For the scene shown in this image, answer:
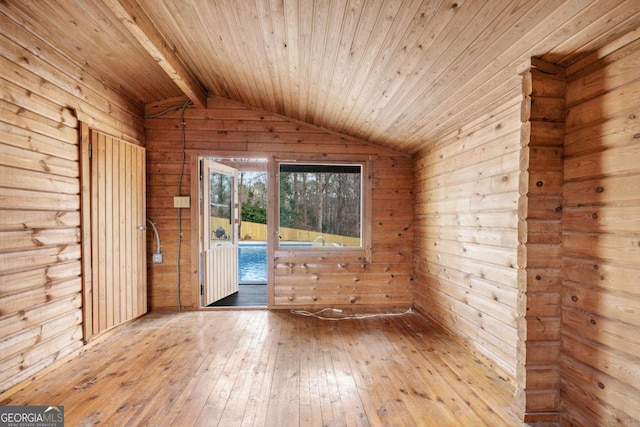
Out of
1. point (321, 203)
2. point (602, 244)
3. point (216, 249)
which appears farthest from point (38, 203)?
point (602, 244)

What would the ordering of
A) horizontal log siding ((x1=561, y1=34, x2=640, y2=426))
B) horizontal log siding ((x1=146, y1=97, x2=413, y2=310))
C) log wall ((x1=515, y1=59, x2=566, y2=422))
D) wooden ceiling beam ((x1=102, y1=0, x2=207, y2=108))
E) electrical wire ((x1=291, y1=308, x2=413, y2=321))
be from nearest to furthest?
horizontal log siding ((x1=561, y1=34, x2=640, y2=426)) < log wall ((x1=515, y1=59, x2=566, y2=422)) < wooden ceiling beam ((x1=102, y1=0, x2=207, y2=108)) < electrical wire ((x1=291, y1=308, x2=413, y2=321)) < horizontal log siding ((x1=146, y1=97, x2=413, y2=310))

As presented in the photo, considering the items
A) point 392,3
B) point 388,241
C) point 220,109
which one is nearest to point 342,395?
point 388,241

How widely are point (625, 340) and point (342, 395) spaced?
1605 mm

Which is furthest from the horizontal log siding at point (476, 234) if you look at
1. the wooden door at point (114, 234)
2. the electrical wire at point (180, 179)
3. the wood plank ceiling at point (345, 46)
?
the wooden door at point (114, 234)

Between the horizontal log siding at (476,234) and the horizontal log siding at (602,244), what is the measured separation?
41 centimetres

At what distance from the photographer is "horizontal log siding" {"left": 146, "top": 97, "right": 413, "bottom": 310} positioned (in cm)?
359

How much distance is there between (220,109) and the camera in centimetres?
365

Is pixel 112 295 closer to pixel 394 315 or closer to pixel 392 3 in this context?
pixel 394 315

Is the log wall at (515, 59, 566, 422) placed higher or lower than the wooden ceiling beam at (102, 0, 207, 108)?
lower

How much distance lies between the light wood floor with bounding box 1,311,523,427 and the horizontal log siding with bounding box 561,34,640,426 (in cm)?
50

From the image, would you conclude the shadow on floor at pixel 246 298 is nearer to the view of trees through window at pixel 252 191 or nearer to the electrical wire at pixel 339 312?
the electrical wire at pixel 339 312

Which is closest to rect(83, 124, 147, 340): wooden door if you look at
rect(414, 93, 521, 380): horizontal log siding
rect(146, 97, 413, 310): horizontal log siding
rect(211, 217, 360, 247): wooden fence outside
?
rect(146, 97, 413, 310): horizontal log siding

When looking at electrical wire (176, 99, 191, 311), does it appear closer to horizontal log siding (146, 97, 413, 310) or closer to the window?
horizontal log siding (146, 97, 413, 310)

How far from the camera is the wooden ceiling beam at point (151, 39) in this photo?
1817 millimetres
